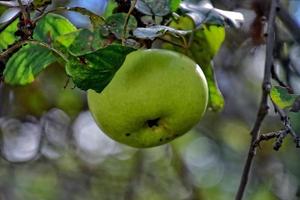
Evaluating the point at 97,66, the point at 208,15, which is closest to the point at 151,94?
the point at 97,66

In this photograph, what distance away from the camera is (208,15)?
1588 mm

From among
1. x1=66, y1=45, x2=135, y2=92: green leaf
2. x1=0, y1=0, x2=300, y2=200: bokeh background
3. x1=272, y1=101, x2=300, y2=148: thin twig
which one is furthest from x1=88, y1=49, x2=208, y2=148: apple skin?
x1=0, y1=0, x2=300, y2=200: bokeh background

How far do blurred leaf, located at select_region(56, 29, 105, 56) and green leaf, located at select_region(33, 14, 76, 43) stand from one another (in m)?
0.13

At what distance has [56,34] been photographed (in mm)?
1673

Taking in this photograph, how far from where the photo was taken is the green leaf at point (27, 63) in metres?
1.54

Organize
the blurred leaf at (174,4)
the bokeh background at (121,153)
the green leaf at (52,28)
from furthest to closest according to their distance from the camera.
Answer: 1. the bokeh background at (121,153)
2. the green leaf at (52,28)
3. the blurred leaf at (174,4)

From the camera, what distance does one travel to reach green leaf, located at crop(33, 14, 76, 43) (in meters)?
1.66

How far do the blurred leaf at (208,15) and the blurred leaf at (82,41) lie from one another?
0.67 ft

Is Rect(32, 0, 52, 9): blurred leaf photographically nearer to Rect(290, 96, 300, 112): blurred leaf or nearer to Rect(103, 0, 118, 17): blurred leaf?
Rect(103, 0, 118, 17): blurred leaf

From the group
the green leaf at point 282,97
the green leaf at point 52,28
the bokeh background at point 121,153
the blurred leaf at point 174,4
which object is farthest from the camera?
the bokeh background at point 121,153

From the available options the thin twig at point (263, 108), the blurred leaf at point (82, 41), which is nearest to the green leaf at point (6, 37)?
the blurred leaf at point (82, 41)

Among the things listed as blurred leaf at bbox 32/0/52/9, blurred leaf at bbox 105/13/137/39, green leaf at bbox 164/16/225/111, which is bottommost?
green leaf at bbox 164/16/225/111

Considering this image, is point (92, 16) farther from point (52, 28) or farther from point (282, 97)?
point (282, 97)

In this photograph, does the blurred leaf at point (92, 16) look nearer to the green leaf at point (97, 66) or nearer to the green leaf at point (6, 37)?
the green leaf at point (97, 66)
